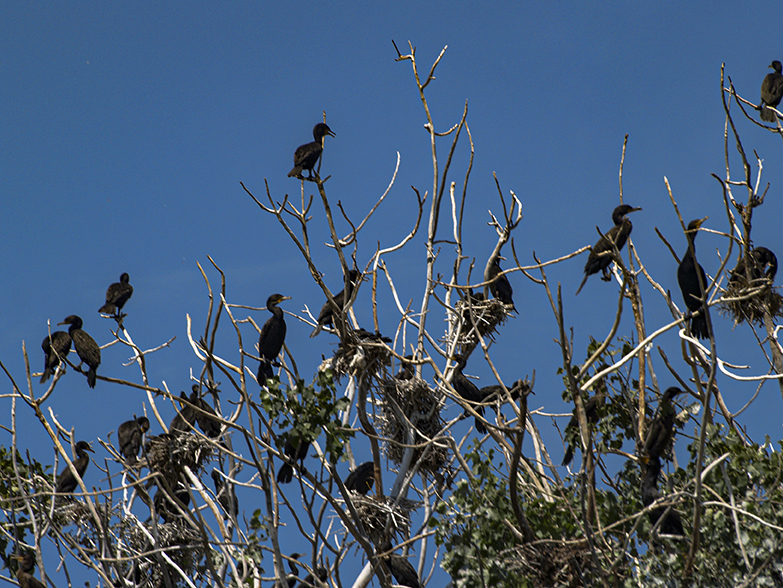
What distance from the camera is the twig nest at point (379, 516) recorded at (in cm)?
780

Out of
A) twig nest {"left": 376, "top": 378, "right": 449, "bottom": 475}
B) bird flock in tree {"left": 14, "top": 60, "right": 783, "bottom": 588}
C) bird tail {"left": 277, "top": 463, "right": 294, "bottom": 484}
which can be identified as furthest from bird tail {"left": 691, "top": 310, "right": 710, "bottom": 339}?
bird tail {"left": 277, "top": 463, "right": 294, "bottom": 484}

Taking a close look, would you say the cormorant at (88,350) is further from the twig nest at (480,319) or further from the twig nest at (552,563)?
the twig nest at (552,563)

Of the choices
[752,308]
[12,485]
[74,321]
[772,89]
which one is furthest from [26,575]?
[772,89]

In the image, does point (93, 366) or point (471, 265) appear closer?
point (471, 265)

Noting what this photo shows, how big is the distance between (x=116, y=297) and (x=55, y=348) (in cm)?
172

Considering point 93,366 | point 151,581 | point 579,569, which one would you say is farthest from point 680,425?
point 93,366

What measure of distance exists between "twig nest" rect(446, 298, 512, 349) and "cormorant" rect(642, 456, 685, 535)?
8.69 feet

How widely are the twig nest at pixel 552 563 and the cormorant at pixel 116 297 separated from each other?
657cm

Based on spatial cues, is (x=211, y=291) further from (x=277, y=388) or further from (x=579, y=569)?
(x=579, y=569)

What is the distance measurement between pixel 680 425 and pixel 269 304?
16.0 ft

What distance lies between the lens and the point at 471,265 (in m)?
8.16

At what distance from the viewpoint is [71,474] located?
31.7ft

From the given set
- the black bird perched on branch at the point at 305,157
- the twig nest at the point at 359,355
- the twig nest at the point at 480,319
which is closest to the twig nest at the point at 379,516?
the twig nest at the point at 359,355

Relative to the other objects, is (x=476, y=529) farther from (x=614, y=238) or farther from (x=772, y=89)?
(x=772, y=89)
